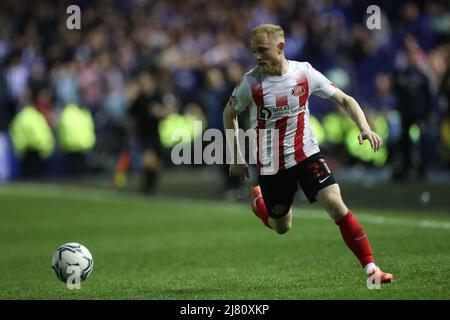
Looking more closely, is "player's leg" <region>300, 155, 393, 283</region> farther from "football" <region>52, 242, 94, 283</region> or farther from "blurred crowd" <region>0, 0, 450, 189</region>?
"blurred crowd" <region>0, 0, 450, 189</region>

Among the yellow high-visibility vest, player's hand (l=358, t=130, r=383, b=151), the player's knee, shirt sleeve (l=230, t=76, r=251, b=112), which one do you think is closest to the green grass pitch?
the player's knee

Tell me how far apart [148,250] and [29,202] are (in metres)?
8.08

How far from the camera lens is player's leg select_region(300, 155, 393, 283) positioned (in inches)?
342

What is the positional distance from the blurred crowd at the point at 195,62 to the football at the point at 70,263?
9.79 meters

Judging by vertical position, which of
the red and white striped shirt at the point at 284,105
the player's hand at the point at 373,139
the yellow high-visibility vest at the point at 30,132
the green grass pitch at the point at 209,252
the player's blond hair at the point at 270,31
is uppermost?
the yellow high-visibility vest at the point at 30,132

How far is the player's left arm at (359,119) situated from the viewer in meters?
8.52

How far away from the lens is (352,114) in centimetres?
888

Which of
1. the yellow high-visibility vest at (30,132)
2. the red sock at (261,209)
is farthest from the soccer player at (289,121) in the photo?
the yellow high-visibility vest at (30,132)

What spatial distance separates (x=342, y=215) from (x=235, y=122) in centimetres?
125

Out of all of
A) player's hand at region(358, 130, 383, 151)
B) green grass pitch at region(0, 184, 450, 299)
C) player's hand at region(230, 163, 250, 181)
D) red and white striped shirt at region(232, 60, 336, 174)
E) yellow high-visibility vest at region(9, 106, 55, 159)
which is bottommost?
green grass pitch at region(0, 184, 450, 299)

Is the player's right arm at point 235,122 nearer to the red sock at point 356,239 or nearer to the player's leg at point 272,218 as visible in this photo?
the player's leg at point 272,218

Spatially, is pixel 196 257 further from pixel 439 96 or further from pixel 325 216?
pixel 439 96

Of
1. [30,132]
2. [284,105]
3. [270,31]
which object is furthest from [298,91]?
[30,132]

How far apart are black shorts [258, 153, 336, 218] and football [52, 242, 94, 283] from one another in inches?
67.3
